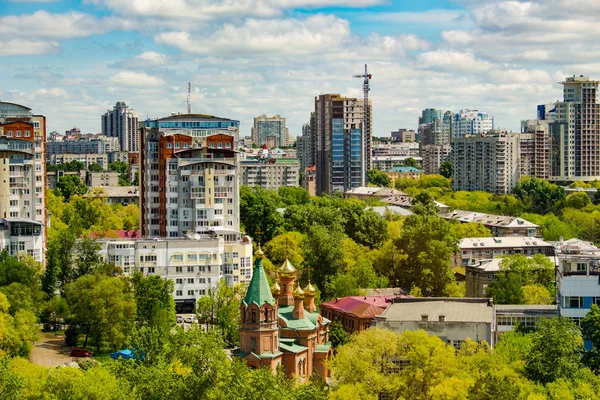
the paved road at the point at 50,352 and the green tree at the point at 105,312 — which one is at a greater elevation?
the green tree at the point at 105,312

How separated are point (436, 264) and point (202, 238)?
57.7ft

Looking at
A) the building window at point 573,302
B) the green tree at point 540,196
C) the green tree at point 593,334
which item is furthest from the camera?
the green tree at point 540,196

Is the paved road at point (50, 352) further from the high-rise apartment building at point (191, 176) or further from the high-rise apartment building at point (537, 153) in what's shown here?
the high-rise apartment building at point (537, 153)

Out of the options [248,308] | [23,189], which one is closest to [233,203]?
[23,189]

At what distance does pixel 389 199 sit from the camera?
497ft

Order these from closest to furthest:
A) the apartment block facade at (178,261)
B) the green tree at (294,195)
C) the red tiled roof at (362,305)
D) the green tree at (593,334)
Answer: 1. the green tree at (593,334)
2. the red tiled roof at (362,305)
3. the apartment block facade at (178,261)
4. the green tree at (294,195)

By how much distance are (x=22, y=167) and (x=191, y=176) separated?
1244 centimetres

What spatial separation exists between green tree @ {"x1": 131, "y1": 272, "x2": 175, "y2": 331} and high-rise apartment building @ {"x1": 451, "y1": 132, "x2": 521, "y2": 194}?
4116 inches

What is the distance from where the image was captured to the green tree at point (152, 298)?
226 ft

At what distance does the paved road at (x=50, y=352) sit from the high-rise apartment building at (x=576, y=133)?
116681mm

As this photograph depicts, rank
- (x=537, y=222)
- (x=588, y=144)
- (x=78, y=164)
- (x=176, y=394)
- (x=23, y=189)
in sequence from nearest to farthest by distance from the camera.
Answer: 1. (x=176, y=394)
2. (x=23, y=189)
3. (x=537, y=222)
4. (x=588, y=144)
5. (x=78, y=164)

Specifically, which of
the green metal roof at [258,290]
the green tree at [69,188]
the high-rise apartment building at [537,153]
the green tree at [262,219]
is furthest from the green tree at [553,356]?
the high-rise apartment building at [537,153]

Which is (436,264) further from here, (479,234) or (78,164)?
(78,164)

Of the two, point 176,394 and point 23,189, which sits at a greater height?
point 23,189
